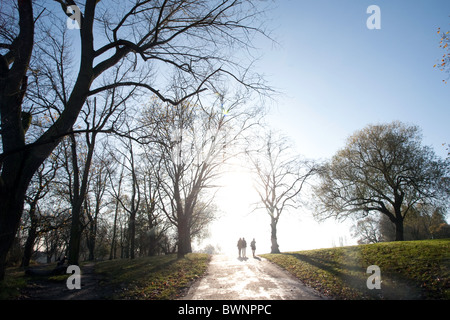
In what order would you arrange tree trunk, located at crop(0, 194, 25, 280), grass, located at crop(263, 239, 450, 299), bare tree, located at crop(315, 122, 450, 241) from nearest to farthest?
tree trunk, located at crop(0, 194, 25, 280)
grass, located at crop(263, 239, 450, 299)
bare tree, located at crop(315, 122, 450, 241)

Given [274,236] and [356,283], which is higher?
[356,283]

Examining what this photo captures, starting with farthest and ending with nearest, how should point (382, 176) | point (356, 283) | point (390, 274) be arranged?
point (382, 176)
point (390, 274)
point (356, 283)

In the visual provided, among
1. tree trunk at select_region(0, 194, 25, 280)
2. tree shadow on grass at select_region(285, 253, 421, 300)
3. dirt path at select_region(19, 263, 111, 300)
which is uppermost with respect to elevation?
tree trunk at select_region(0, 194, 25, 280)

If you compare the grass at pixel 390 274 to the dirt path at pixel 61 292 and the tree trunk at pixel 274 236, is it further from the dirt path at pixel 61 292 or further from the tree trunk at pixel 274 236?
the tree trunk at pixel 274 236

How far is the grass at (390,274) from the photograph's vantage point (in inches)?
246

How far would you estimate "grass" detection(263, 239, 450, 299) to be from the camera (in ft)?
20.5

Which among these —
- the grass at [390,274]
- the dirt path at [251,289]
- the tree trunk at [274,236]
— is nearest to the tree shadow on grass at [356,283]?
the grass at [390,274]

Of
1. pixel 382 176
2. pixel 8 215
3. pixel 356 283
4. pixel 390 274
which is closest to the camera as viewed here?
pixel 8 215

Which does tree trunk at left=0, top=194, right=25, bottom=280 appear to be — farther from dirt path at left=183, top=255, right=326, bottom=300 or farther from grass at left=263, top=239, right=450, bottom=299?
grass at left=263, top=239, right=450, bottom=299

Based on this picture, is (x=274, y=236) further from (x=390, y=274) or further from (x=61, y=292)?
(x=61, y=292)

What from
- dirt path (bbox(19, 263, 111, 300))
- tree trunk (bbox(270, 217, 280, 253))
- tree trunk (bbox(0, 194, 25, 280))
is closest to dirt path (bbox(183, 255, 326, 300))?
dirt path (bbox(19, 263, 111, 300))

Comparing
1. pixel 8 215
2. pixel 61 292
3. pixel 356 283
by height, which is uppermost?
pixel 8 215

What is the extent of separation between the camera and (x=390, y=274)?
7711 mm

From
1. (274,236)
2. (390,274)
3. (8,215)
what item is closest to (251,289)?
(390,274)
